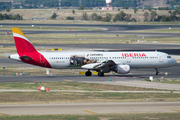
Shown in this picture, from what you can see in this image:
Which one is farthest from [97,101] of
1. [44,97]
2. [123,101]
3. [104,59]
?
[104,59]

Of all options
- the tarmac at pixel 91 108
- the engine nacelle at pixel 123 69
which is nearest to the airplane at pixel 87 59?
the engine nacelle at pixel 123 69

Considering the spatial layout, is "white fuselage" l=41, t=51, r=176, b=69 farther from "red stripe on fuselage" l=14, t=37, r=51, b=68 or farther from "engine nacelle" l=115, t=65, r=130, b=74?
"engine nacelle" l=115, t=65, r=130, b=74

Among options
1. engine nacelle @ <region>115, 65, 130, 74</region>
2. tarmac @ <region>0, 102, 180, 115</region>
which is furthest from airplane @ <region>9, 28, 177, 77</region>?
tarmac @ <region>0, 102, 180, 115</region>

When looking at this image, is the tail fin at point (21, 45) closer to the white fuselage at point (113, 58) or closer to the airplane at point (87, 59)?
the airplane at point (87, 59)

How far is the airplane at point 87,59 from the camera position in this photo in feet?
168

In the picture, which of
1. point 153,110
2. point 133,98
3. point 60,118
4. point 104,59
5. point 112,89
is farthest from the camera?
point 104,59

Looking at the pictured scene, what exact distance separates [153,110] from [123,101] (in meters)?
4.68

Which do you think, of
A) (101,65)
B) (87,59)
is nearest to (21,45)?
(87,59)

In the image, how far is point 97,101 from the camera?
32562 millimetres

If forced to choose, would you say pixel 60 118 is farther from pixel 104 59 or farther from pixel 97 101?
pixel 104 59

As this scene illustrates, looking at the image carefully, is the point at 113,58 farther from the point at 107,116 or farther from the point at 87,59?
the point at 107,116

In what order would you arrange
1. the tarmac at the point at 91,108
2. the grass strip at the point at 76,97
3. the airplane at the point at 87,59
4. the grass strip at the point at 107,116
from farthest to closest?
the airplane at the point at 87,59 < the grass strip at the point at 76,97 < the tarmac at the point at 91,108 < the grass strip at the point at 107,116

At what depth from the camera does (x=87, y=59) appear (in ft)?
174

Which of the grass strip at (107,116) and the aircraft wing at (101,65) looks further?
the aircraft wing at (101,65)
